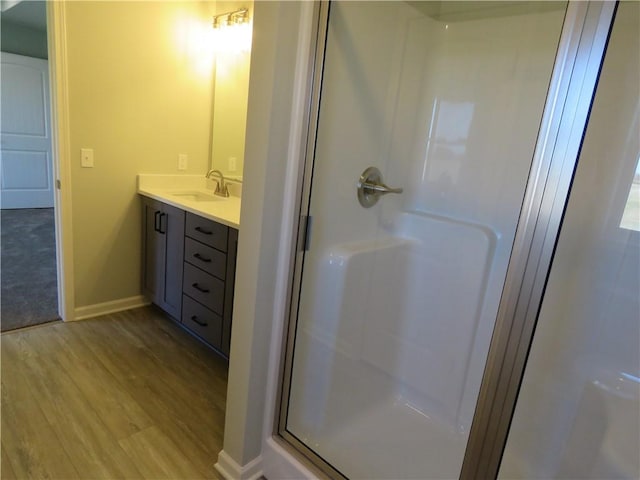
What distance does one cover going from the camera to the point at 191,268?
2.23 meters

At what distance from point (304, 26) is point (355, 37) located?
27cm

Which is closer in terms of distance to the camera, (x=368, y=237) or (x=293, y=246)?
(x=293, y=246)

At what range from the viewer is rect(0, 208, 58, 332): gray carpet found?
8.13 ft

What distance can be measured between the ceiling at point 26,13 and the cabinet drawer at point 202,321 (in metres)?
3.69

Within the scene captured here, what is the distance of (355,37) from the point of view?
132 cm

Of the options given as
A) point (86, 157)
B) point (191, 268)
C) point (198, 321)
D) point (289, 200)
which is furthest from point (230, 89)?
point (289, 200)

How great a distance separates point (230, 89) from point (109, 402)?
80.4 inches

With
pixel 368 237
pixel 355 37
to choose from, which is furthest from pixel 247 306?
pixel 355 37

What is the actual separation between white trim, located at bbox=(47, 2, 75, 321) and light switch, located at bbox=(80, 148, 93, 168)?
0.07m

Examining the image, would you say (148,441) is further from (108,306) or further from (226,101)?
(226,101)

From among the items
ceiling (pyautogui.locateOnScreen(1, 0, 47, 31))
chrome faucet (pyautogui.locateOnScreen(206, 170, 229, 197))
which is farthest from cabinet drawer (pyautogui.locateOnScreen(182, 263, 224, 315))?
ceiling (pyautogui.locateOnScreen(1, 0, 47, 31))

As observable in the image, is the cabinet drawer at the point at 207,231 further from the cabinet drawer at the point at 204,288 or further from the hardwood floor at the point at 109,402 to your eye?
the hardwood floor at the point at 109,402

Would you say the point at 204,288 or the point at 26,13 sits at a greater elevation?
the point at 26,13

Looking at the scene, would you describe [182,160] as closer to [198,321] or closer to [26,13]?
[198,321]
